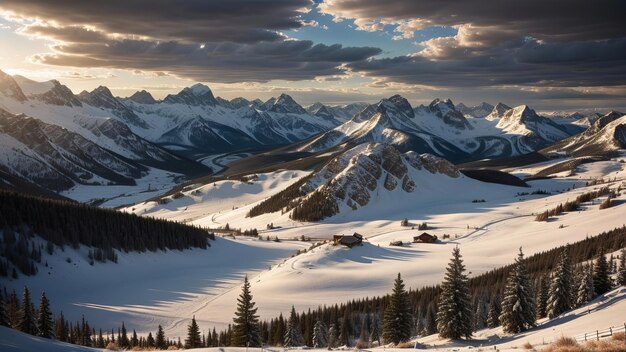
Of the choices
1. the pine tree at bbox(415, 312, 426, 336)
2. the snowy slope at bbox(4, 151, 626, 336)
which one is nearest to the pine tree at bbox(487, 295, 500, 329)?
the pine tree at bbox(415, 312, 426, 336)

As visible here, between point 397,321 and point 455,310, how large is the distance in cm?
685

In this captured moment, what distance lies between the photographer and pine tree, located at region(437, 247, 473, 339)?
45.7 meters

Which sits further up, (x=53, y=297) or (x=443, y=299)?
(x=443, y=299)

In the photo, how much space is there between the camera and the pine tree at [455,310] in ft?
150

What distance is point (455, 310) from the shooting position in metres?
45.9

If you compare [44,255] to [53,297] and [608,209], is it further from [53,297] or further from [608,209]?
[608,209]

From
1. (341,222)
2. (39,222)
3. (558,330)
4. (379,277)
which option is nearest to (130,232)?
(39,222)

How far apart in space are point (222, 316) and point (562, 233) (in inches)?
3296

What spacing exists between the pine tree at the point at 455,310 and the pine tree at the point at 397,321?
15.4 ft

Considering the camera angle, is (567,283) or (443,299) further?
(567,283)

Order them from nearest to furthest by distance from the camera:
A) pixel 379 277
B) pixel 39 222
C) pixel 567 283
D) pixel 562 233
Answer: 1. pixel 567 283
2. pixel 379 277
3. pixel 39 222
4. pixel 562 233

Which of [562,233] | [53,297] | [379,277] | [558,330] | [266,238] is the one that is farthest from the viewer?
[266,238]

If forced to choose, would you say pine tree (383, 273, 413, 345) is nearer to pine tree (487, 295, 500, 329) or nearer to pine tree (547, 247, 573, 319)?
pine tree (547, 247, 573, 319)

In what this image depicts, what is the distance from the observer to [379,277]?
94312mm
